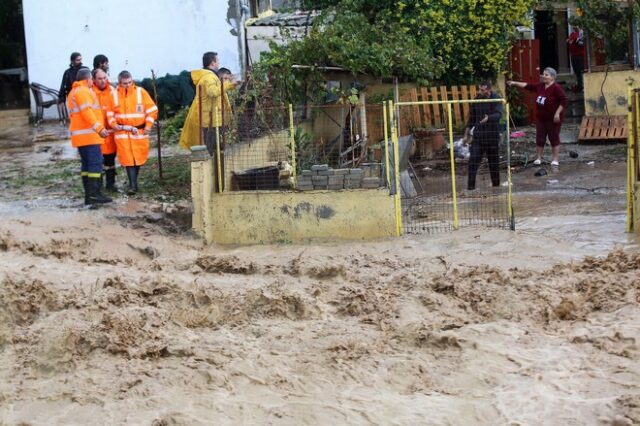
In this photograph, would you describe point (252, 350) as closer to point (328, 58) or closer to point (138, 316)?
point (138, 316)

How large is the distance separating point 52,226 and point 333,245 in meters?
3.23

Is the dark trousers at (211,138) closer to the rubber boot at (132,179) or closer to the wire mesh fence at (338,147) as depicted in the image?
the wire mesh fence at (338,147)

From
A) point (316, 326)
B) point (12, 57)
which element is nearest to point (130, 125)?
point (316, 326)

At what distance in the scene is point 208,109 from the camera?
1271cm

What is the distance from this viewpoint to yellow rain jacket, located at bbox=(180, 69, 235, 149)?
12508 mm

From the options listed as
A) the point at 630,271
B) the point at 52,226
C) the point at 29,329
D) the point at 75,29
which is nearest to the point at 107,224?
the point at 52,226

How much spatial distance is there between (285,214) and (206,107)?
1854 millimetres

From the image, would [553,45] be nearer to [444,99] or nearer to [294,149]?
[444,99]

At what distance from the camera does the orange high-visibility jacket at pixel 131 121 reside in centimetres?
1335

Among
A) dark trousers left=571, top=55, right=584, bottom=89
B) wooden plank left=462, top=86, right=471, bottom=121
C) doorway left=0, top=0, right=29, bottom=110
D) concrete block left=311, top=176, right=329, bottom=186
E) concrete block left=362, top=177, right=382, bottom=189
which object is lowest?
concrete block left=362, top=177, right=382, bottom=189

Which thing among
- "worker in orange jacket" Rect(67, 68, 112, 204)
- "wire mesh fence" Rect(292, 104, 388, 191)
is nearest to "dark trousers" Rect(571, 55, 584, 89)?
"wire mesh fence" Rect(292, 104, 388, 191)

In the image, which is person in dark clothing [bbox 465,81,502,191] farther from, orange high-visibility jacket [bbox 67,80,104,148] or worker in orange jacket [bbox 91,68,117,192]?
orange high-visibility jacket [bbox 67,80,104,148]

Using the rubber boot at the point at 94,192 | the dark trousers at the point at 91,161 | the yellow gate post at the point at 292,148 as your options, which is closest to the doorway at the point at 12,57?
the dark trousers at the point at 91,161

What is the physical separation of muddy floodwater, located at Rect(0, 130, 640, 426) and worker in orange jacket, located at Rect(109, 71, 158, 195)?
1306mm
